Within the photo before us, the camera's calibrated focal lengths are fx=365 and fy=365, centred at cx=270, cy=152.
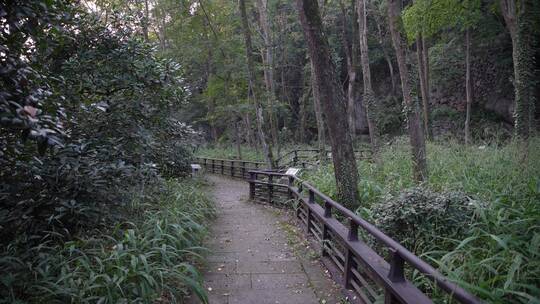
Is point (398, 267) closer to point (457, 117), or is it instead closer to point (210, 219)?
point (210, 219)

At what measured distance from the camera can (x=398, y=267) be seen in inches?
122

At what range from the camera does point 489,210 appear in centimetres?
401

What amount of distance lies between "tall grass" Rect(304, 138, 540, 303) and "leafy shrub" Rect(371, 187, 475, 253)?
3.0 inches

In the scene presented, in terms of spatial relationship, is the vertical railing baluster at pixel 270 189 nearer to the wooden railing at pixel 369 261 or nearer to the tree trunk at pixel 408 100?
the wooden railing at pixel 369 261

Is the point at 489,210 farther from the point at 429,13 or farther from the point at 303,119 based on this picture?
the point at 303,119

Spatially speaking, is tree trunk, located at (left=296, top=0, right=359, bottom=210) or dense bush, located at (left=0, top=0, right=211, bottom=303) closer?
dense bush, located at (left=0, top=0, right=211, bottom=303)

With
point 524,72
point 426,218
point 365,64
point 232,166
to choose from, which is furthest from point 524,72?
point 232,166

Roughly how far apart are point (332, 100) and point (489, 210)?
276cm

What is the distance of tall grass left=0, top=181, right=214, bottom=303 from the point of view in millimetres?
3422

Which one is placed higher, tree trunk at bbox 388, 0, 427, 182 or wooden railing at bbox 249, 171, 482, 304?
tree trunk at bbox 388, 0, 427, 182

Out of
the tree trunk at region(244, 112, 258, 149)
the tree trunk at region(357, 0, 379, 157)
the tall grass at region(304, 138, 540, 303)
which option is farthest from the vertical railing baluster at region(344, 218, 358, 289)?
the tree trunk at region(244, 112, 258, 149)

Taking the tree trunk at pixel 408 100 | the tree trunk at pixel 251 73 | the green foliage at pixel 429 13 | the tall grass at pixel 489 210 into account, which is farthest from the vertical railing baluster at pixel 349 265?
the tree trunk at pixel 251 73

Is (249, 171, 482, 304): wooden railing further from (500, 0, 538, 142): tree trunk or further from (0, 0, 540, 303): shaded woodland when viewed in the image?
(500, 0, 538, 142): tree trunk

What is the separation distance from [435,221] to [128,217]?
433cm
